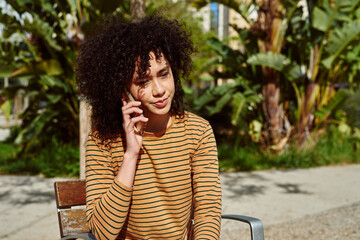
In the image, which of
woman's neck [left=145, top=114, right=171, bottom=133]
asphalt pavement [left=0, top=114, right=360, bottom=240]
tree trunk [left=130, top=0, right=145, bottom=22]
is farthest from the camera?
asphalt pavement [left=0, top=114, right=360, bottom=240]

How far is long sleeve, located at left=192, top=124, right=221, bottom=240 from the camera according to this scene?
1874 mm

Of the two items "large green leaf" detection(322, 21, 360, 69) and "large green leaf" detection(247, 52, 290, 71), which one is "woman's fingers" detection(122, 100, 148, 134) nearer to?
A: "large green leaf" detection(247, 52, 290, 71)

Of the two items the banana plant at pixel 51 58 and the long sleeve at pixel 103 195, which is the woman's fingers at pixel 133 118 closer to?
the long sleeve at pixel 103 195

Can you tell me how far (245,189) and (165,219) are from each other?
4063 mm

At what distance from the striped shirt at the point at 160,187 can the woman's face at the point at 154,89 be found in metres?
0.14

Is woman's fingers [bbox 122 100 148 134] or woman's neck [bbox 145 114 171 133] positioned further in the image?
woman's neck [bbox 145 114 171 133]

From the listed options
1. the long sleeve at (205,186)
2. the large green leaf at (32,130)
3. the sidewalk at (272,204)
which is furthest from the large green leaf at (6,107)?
the long sleeve at (205,186)

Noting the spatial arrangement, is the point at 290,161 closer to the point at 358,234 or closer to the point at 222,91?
the point at 222,91

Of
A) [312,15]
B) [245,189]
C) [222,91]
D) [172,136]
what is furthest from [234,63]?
[172,136]

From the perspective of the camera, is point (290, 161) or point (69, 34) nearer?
point (69, 34)

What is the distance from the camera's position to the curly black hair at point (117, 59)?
176 cm

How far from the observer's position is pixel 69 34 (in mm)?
6621

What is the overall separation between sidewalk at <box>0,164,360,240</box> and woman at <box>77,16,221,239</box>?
7.15 ft

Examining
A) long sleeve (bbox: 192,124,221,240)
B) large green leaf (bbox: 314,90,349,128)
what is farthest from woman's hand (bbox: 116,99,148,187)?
large green leaf (bbox: 314,90,349,128)
